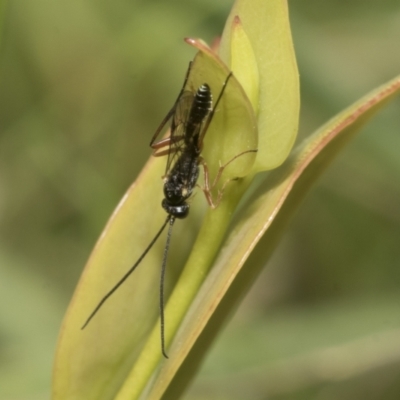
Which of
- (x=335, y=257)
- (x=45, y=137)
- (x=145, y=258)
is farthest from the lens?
(x=335, y=257)

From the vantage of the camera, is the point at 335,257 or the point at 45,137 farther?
the point at 335,257

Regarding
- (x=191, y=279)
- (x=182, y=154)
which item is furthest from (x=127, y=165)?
(x=191, y=279)

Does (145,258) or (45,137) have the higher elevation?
(145,258)

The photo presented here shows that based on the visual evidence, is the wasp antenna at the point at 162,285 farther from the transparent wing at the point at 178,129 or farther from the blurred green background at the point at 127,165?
the blurred green background at the point at 127,165

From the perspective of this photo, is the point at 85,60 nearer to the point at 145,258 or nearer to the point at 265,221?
the point at 145,258

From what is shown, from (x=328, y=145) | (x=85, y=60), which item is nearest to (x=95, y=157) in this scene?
(x=85, y=60)

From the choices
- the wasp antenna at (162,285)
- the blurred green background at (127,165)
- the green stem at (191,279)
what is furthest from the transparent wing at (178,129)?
the blurred green background at (127,165)
